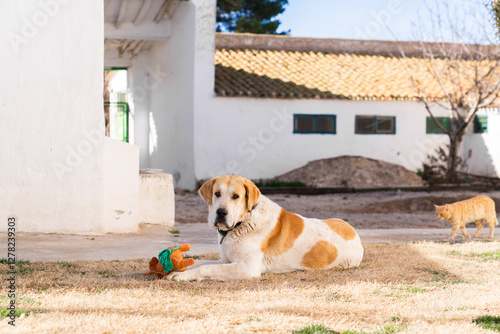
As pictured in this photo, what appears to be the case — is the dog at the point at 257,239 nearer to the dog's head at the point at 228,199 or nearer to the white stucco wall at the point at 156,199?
the dog's head at the point at 228,199

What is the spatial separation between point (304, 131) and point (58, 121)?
42.4 feet

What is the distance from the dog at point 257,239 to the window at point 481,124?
17511mm

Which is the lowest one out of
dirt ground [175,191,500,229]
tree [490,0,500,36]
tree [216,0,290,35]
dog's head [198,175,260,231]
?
dirt ground [175,191,500,229]

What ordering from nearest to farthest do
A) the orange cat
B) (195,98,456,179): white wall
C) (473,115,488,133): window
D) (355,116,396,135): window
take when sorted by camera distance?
the orange cat → (195,98,456,179): white wall → (355,116,396,135): window → (473,115,488,133): window

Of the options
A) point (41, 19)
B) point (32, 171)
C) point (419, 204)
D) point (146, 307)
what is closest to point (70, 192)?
point (32, 171)

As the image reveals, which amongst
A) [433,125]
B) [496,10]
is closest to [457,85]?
[433,125]

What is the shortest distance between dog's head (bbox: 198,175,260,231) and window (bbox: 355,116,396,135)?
16.1 metres

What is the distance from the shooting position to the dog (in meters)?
5.19

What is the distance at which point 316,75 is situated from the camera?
21984 mm

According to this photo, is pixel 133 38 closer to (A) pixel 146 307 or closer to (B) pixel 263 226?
(B) pixel 263 226

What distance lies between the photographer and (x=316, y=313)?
13.3 ft

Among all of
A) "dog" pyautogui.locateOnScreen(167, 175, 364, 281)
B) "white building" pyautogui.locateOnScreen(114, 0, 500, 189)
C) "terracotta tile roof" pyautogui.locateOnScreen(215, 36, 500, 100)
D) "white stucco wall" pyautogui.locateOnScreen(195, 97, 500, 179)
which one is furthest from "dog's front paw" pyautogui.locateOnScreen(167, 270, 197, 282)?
"terracotta tile roof" pyautogui.locateOnScreen(215, 36, 500, 100)

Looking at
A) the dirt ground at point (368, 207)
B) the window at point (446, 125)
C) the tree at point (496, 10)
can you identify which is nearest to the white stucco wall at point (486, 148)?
the window at point (446, 125)

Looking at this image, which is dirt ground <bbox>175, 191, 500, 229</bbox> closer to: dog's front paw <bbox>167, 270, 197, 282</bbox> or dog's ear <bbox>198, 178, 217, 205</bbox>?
dog's ear <bbox>198, 178, 217, 205</bbox>
